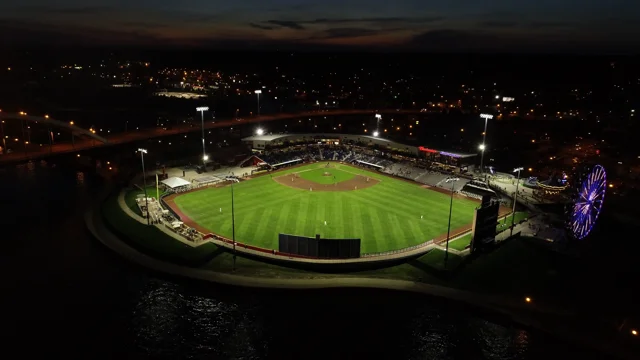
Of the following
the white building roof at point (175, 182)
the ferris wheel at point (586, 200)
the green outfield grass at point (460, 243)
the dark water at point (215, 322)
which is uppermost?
the ferris wheel at point (586, 200)

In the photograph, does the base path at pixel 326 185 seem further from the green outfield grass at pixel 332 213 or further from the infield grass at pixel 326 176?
the green outfield grass at pixel 332 213

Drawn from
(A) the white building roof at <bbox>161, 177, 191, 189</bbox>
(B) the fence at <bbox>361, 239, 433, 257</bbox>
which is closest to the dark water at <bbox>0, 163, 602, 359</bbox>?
(B) the fence at <bbox>361, 239, 433, 257</bbox>

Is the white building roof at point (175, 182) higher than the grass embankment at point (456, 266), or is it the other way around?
the white building roof at point (175, 182)

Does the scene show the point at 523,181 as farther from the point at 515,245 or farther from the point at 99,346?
the point at 99,346

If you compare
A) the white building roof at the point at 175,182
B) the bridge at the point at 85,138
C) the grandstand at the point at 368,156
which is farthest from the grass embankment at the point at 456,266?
the bridge at the point at 85,138

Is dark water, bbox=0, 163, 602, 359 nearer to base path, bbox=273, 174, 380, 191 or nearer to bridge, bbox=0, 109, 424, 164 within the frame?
base path, bbox=273, 174, 380, 191

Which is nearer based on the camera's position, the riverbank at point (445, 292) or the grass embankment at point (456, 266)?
the riverbank at point (445, 292)
